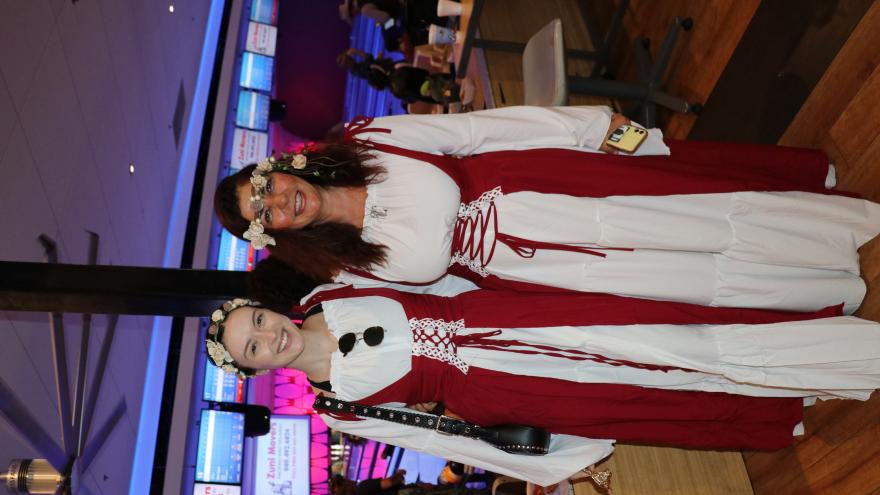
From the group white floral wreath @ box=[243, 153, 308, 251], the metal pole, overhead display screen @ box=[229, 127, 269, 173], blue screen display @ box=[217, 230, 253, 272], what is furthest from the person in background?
the metal pole

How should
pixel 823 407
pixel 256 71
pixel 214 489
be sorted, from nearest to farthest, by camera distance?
1. pixel 823 407
2. pixel 214 489
3. pixel 256 71

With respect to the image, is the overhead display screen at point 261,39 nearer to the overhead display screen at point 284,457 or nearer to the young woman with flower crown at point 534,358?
the overhead display screen at point 284,457

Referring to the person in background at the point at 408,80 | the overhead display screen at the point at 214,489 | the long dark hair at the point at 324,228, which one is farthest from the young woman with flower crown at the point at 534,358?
the person in background at the point at 408,80

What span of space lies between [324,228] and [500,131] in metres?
0.63

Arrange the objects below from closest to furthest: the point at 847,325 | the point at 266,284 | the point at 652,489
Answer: the point at 847,325 < the point at 266,284 < the point at 652,489

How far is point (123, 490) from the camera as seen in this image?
314cm

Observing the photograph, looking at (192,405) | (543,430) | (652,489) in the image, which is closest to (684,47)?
(652,489)

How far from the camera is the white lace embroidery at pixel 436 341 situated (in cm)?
192

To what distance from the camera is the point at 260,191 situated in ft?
6.32

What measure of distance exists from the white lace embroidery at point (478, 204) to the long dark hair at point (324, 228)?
266 mm

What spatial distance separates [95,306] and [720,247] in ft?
6.14

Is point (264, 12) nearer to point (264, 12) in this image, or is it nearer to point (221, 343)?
point (264, 12)

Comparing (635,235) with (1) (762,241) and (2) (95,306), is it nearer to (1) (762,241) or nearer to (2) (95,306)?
(1) (762,241)

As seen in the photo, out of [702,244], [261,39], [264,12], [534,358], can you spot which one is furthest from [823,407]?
[264,12]
